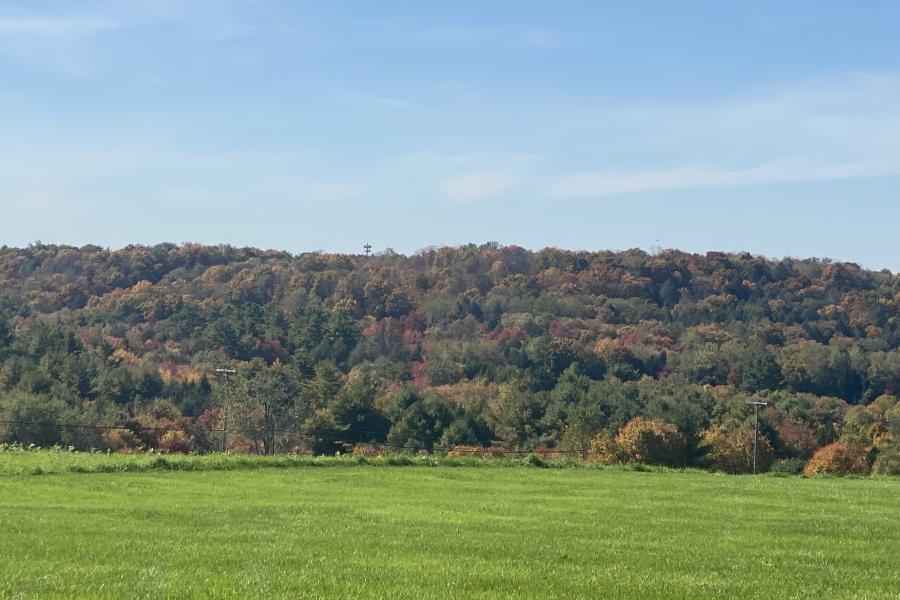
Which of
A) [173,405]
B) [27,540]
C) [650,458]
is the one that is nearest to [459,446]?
[650,458]

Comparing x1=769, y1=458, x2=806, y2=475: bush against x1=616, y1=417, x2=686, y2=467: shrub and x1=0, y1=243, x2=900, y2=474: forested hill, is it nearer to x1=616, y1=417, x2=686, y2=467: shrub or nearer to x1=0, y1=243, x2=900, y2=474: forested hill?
x1=0, y1=243, x2=900, y2=474: forested hill

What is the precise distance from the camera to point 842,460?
93.6 meters

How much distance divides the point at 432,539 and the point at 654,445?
69419 mm

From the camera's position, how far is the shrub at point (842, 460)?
9281cm

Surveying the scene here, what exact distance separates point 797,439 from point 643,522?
8494 cm

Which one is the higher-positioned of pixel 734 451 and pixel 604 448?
pixel 604 448

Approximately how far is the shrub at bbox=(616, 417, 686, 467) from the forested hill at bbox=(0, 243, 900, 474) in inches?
213

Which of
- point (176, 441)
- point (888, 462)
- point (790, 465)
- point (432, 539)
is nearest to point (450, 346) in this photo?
point (790, 465)

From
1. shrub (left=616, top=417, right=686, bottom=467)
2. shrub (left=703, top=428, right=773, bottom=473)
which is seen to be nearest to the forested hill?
shrub (left=703, top=428, right=773, bottom=473)

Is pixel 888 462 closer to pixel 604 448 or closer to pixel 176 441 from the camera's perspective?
pixel 604 448

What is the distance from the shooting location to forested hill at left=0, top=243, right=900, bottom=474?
10062 centimetres

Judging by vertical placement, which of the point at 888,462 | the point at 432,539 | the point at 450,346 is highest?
the point at 450,346

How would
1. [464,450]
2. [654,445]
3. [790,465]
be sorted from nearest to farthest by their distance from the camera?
[464,450] → [654,445] → [790,465]

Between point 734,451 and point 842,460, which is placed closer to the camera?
point 734,451
